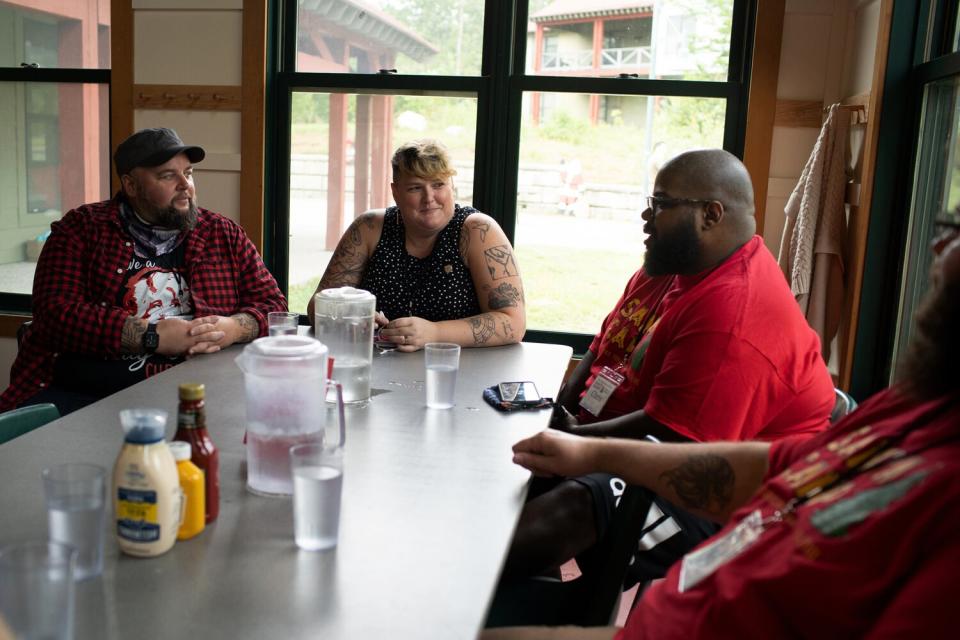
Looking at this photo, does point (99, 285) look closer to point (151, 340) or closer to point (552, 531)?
point (151, 340)

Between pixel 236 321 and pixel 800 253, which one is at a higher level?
pixel 800 253

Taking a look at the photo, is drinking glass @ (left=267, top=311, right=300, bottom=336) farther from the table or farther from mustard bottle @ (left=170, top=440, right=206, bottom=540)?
mustard bottle @ (left=170, top=440, right=206, bottom=540)

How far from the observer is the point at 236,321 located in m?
2.62

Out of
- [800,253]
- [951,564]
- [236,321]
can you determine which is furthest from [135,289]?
[951,564]

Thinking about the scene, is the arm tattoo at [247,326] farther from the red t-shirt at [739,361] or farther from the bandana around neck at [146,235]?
the red t-shirt at [739,361]

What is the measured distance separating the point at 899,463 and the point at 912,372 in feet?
0.35

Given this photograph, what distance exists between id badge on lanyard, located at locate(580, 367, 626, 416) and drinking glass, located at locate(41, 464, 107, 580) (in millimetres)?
1348

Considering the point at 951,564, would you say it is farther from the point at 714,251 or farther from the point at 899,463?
the point at 714,251

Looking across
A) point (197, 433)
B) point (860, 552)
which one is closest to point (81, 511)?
point (197, 433)

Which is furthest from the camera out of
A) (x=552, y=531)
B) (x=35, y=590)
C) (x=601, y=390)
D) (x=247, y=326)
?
(x=247, y=326)

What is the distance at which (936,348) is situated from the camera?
948 mm

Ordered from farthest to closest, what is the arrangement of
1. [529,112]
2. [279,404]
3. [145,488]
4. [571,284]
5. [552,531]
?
[571,284] → [529,112] → [552,531] → [279,404] → [145,488]

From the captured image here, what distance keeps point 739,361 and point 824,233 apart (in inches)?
58.1

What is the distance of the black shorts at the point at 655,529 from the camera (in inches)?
72.6
